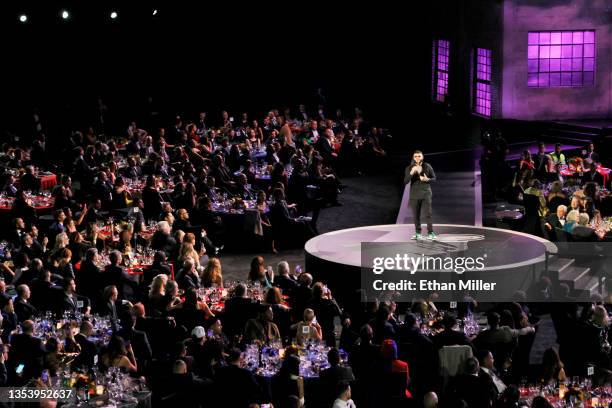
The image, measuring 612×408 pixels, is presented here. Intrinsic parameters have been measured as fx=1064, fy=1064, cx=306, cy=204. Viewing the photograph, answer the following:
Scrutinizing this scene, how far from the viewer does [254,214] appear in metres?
17.2

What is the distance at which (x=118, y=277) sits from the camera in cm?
1312

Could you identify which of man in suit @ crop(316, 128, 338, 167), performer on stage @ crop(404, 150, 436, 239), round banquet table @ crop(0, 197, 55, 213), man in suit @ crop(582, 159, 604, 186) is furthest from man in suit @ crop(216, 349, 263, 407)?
man in suit @ crop(316, 128, 338, 167)

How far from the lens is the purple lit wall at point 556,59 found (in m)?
25.5

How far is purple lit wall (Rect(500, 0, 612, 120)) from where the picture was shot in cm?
2547

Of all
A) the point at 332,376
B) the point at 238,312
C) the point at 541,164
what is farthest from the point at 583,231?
the point at 332,376

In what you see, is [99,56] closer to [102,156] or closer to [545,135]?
[102,156]

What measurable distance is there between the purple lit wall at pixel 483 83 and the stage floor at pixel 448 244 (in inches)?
405

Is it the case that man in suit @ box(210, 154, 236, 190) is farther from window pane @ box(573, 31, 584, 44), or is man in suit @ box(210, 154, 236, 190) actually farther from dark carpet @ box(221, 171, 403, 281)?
window pane @ box(573, 31, 584, 44)

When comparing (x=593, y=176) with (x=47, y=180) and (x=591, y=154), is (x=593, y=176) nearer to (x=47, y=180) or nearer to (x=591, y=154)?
(x=591, y=154)

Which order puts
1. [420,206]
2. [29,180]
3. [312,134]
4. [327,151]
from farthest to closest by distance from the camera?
[312,134] → [327,151] → [29,180] → [420,206]

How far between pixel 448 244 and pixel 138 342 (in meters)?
6.39

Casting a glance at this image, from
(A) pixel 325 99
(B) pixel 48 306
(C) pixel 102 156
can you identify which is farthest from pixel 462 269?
(A) pixel 325 99

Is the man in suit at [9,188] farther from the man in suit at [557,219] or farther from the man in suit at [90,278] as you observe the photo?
the man in suit at [557,219]

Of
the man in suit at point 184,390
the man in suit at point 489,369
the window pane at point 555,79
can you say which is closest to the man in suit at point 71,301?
the man in suit at point 184,390
